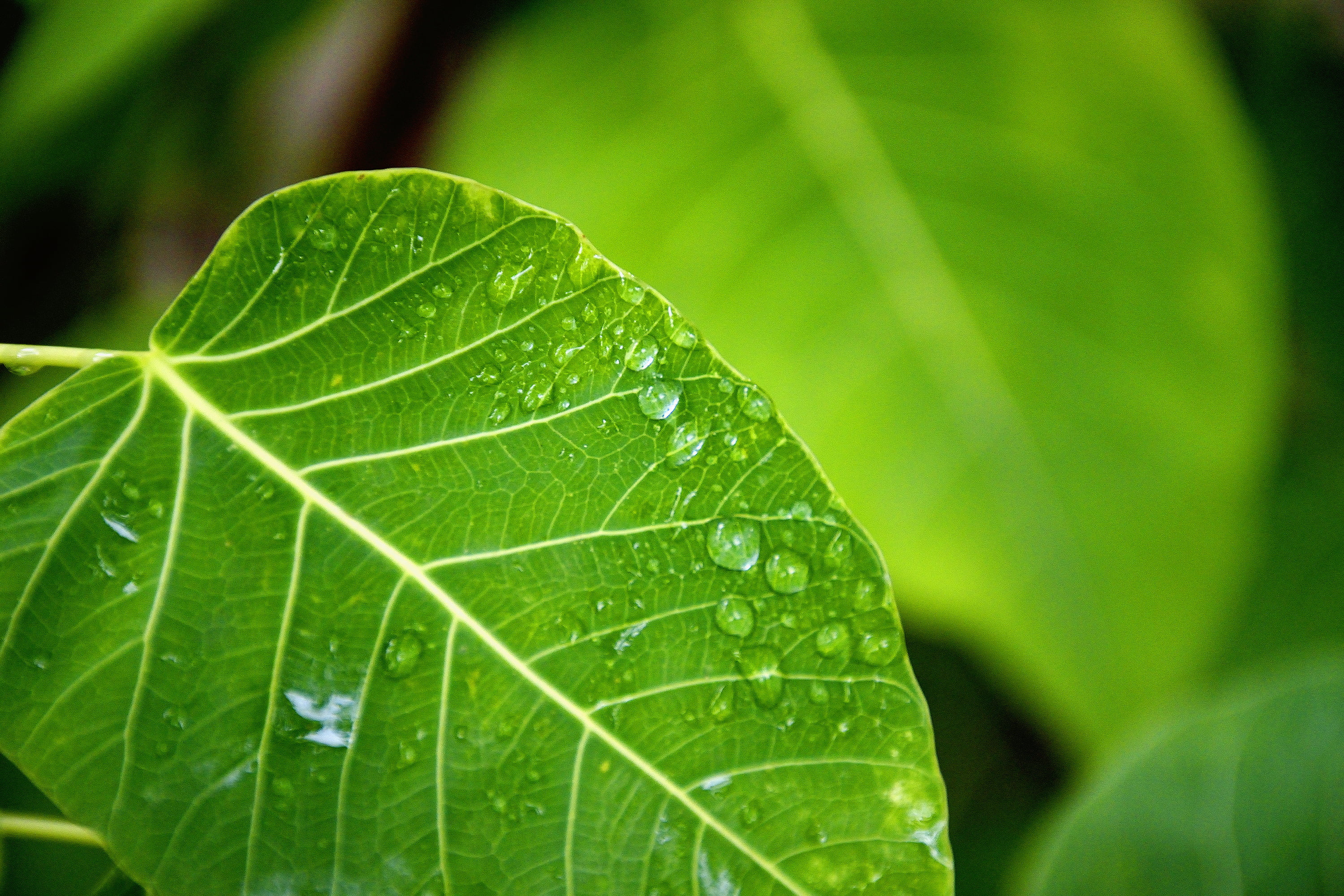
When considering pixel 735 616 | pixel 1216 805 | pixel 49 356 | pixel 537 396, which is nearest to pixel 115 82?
pixel 49 356

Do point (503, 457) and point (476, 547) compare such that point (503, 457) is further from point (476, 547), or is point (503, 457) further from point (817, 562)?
point (817, 562)

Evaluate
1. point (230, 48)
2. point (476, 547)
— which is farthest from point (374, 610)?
point (230, 48)

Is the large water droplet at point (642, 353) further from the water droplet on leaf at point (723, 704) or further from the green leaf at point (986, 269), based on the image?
the green leaf at point (986, 269)

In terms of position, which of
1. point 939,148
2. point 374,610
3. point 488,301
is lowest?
point 374,610

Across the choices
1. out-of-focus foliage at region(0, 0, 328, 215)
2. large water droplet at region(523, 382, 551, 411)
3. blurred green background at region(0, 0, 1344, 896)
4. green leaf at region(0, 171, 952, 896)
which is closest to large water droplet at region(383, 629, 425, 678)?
green leaf at region(0, 171, 952, 896)

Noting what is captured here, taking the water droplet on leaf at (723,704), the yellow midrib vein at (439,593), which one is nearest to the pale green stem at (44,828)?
the yellow midrib vein at (439,593)

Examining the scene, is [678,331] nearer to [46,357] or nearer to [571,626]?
[571,626]
